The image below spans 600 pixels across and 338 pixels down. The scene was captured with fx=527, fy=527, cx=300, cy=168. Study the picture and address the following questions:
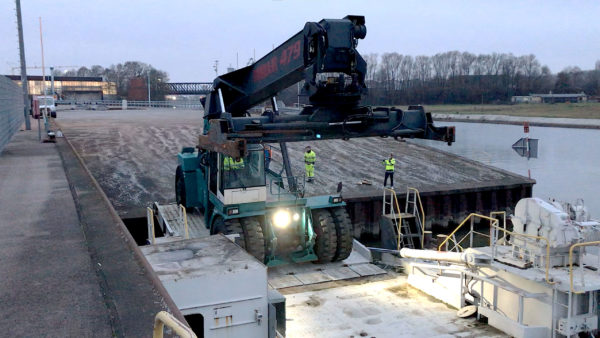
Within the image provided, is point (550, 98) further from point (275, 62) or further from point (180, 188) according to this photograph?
point (275, 62)

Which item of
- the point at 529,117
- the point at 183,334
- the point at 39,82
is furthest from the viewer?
the point at 39,82

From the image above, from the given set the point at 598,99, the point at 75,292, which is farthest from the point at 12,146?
the point at 598,99

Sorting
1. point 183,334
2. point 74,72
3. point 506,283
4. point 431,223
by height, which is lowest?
point 431,223

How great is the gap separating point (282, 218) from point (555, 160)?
114 ft

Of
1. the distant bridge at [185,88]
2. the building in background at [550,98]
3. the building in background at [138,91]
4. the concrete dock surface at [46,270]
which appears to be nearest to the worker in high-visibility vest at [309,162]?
the concrete dock surface at [46,270]

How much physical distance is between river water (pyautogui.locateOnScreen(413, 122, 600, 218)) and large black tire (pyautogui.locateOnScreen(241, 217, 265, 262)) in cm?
1597

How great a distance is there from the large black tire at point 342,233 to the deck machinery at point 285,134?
0.02 metres

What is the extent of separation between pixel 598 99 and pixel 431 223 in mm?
101546

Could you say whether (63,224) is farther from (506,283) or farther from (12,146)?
(12,146)

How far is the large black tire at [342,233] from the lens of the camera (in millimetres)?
11852

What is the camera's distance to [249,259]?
688cm

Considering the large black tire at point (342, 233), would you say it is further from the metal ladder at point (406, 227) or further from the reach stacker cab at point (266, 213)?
the metal ladder at point (406, 227)

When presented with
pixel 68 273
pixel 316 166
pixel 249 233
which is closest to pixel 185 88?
pixel 316 166

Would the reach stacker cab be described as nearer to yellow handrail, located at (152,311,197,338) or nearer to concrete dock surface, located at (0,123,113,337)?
concrete dock surface, located at (0,123,113,337)
